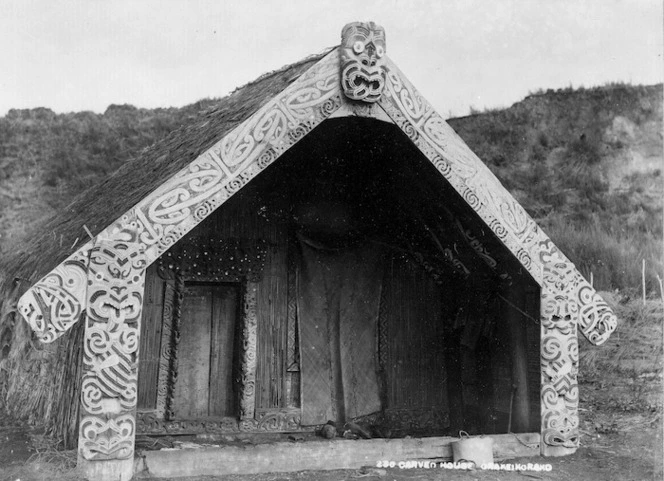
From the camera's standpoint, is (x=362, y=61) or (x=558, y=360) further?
(x=558, y=360)

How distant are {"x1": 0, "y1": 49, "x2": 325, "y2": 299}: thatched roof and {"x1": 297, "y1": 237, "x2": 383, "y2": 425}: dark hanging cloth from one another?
5.61 ft

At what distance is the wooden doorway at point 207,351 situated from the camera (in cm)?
798

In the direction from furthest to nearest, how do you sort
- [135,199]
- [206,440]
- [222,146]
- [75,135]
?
[75,135]
[206,440]
[135,199]
[222,146]

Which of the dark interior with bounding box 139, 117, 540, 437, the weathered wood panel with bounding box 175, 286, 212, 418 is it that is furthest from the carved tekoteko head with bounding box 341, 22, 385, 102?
the weathered wood panel with bounding box 175, 286, 212, 418

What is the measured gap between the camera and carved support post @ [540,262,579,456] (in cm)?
653

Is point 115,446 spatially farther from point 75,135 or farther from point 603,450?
point 75,135

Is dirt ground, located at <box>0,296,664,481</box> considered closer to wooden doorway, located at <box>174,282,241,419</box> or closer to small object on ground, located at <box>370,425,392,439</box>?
wooden doorway, located at <box>174,282,241,419</box>

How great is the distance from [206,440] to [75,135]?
17176 mm

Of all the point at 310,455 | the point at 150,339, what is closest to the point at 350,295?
the point at 150,339

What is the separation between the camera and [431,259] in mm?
8297

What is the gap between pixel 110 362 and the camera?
518cm

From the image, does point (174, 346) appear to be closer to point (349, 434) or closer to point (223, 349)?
point (223, 349)

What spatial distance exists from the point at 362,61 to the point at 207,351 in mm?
3612

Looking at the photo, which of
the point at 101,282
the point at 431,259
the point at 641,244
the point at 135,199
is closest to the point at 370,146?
the point at 431,259
